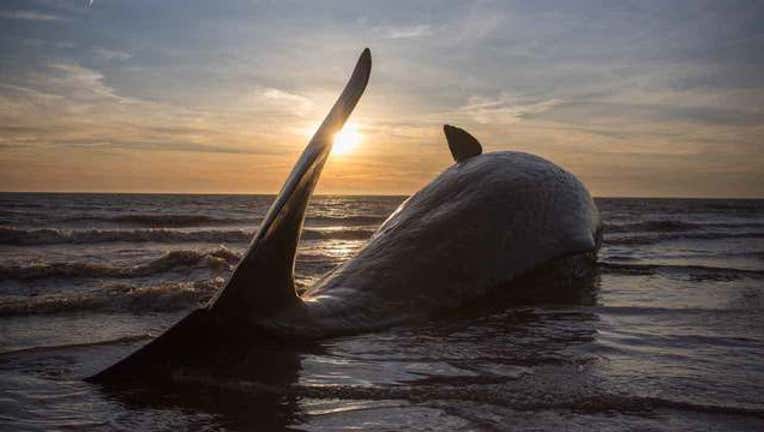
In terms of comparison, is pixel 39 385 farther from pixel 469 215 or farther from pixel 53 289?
pixel 53 289

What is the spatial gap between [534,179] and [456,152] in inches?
58.9

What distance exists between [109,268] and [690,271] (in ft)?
24.6

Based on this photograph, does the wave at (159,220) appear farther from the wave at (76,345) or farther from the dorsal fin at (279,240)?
the dorsal fin at (279,240)

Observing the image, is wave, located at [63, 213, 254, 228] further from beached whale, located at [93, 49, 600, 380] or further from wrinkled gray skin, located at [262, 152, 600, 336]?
wrinkled gray skin, located at [262, 152, 600, 336]

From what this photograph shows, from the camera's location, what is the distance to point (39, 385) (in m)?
3.03

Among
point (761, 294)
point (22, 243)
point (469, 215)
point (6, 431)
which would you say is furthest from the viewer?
point (22, 243)

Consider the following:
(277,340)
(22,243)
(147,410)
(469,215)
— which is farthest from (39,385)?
(22,243)

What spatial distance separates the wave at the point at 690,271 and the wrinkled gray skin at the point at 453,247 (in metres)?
2.91

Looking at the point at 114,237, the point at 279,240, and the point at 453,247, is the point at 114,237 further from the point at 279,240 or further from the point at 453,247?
the point at 279,240

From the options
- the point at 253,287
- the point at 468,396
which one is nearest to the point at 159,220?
the point at 253,287

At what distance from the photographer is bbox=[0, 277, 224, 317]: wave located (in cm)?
545

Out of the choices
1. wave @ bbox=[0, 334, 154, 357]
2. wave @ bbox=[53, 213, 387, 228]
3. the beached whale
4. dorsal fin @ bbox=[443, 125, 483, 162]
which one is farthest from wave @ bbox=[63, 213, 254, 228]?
wave @ bbox=[0, 334, 154, 357]

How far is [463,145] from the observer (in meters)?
6.52

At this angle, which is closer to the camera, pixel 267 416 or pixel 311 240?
pixel 267 416
